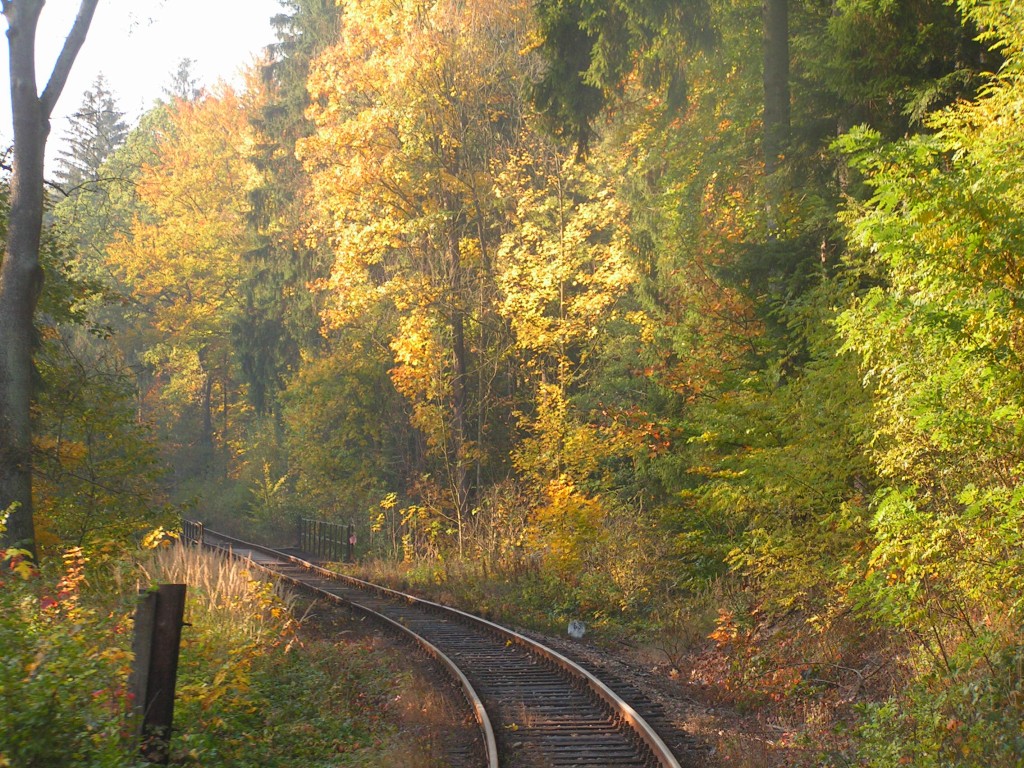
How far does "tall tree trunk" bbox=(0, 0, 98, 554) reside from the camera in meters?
11.8

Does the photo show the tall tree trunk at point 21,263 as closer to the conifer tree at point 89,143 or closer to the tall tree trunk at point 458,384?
the tall tree trunk at point 458,384

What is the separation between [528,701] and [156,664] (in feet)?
18.2

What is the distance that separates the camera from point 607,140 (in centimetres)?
2788

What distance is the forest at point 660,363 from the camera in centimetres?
771

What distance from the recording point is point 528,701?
10844 mm

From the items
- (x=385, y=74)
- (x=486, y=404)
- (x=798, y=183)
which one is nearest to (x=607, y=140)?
(x=385, y=74)

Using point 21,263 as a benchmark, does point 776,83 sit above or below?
above

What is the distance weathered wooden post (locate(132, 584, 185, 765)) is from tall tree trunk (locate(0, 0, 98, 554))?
626 centimetres

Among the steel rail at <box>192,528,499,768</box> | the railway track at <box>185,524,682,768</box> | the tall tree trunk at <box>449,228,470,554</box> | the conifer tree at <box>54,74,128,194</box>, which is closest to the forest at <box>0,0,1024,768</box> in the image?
the tall tree trunk at <box>449,228,470,554</box>

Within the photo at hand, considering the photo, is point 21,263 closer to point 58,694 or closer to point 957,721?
point 58,694

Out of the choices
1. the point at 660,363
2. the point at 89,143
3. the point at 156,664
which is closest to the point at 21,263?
the point at 156,664

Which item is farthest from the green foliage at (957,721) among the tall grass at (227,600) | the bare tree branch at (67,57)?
the bare tree branch at (67,57)

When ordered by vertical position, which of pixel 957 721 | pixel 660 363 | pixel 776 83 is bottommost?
pixel 957 721

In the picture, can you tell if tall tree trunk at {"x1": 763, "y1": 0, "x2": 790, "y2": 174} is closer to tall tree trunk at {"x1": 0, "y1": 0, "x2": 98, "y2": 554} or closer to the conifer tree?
tall tree trunk at {"x1": 0, "y1": 0, "x2": 98, "y2": 554}
